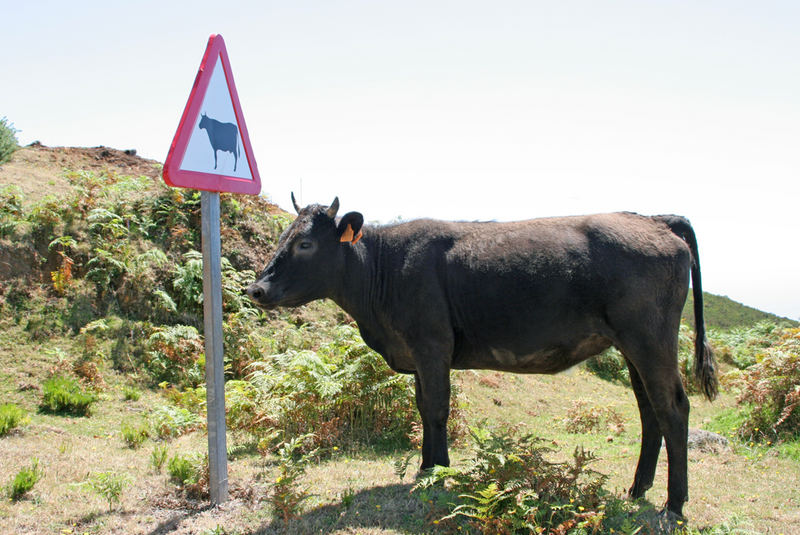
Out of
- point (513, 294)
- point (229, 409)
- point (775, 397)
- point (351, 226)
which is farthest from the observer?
point (775, 397)

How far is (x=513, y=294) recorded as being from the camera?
19.6 ft

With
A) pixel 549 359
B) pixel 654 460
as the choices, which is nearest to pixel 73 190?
pixel 549 359

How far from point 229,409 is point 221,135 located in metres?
4.29

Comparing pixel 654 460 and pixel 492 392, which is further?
pixel 492 392

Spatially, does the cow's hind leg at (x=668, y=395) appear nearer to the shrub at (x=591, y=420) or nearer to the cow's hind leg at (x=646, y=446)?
the cow's hind leg at (x=646, y=446)

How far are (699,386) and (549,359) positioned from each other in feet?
5.62

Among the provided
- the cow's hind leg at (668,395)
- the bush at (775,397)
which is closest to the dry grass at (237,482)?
the cow's hind leg at (668,395)

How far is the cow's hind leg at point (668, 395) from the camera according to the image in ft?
18.5

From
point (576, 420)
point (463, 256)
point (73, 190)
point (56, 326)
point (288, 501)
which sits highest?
point (73, 190)

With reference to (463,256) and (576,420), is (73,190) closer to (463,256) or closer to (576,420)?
(463,256)

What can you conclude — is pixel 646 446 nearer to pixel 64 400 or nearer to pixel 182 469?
pixel 182 469

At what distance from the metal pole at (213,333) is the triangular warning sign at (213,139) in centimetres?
25

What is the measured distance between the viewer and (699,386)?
639 centimetres

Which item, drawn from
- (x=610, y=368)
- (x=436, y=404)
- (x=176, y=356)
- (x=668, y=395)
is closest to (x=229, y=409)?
(x=176, y=356)
